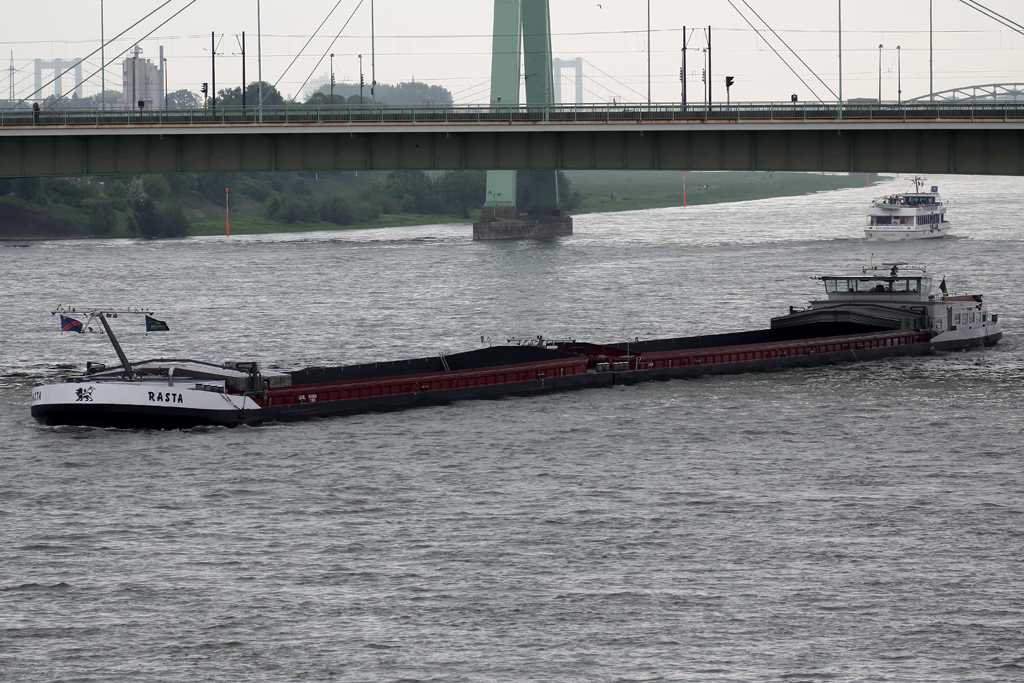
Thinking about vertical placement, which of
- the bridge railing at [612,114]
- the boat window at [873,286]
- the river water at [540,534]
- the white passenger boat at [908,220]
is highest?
the bridge railing at [612,114]

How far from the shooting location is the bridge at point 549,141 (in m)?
68.1

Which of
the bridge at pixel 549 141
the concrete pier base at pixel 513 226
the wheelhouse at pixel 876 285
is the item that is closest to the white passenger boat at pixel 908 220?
the concrete pier base at pixel 513 226

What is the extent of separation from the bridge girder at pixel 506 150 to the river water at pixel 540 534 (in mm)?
9809

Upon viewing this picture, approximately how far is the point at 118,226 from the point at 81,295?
3235 inches

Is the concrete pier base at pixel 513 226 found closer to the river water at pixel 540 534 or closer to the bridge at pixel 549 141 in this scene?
the bridge at pixel 549 141

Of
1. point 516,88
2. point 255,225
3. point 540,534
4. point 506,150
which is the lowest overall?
point 540,534

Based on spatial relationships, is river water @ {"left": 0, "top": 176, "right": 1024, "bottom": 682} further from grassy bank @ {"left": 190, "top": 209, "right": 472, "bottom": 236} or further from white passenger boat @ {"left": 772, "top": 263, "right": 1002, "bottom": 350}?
grassy bank @ {"left": 190, "top": 209, "right": 472, "bottom": 236}

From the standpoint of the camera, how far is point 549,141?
2945 inches

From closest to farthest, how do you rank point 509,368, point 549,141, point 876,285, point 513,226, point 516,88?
point 509,368, point 549,141, point 876,285, point 516,88, point 513,226

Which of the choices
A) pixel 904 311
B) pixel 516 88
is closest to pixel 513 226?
pixel 516 88

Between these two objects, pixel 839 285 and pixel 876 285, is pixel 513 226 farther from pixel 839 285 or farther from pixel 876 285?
pixel 876 285

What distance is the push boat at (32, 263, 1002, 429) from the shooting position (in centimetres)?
5097

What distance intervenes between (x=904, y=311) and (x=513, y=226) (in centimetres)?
9583

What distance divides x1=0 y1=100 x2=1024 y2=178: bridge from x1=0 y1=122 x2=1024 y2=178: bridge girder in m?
0.07
